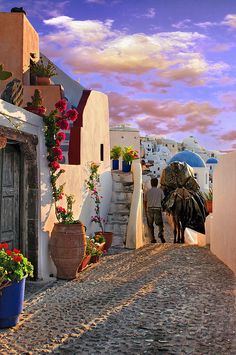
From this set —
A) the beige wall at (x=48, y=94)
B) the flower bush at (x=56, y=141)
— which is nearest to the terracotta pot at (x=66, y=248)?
the flower bush at (x=56, y=141)

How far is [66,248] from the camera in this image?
313 inches

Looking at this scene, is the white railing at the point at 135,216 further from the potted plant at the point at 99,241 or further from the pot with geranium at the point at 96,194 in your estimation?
the potted plant at the point at 99,241

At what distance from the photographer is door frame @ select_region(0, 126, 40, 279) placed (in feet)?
25.6

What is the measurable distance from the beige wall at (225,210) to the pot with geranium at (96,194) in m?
2.72

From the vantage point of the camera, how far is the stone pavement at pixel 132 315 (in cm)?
480

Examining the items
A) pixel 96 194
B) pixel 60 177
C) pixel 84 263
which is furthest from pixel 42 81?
pixel 84 263

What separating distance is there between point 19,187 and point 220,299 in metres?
3.76

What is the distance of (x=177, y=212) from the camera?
741 inches

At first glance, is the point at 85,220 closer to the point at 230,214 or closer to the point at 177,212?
the point at 230,214

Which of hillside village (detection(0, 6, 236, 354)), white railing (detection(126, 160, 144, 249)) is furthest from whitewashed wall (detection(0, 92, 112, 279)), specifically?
white railing (detection(126, 160, 144, 249))

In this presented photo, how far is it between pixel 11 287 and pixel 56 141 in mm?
3488

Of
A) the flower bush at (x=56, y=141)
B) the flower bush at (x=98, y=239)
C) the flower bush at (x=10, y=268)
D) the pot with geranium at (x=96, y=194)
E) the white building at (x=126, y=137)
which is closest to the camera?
the flower bush at (x=10, y=268)

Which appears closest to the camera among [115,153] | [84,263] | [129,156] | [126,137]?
[84,263]

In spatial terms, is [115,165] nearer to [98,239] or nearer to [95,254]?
[98,239]
